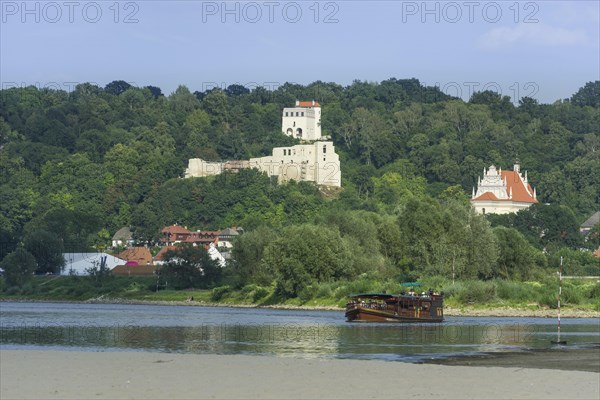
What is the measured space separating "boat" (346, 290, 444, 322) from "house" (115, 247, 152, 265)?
74.7 meters

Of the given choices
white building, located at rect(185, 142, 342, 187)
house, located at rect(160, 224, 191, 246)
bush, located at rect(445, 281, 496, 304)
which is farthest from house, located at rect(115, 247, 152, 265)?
bush, located at rect(445, 281, 496, 304)

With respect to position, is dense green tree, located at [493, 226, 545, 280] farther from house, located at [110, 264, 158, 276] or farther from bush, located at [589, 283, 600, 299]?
house, located at [110, 264, 158, 276]

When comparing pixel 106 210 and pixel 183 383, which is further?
pixel 106 210

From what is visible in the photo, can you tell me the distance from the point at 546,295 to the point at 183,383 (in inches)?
2019

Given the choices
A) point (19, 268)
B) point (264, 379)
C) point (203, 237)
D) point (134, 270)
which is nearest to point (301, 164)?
point (203, 237)

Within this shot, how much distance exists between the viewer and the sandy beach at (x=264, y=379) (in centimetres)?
3067

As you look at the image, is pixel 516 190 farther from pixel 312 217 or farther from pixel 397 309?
pixel 397 309

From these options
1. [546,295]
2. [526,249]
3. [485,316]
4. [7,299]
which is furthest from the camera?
[7,299]

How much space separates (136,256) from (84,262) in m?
13.8

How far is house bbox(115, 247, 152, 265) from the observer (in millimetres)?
140750

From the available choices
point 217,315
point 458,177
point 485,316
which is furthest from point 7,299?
point 458,177

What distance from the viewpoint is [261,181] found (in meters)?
171

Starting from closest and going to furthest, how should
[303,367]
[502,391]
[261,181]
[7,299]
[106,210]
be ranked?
[502,391] < [303,367] < [7,299] < [261,181] < [106,210]

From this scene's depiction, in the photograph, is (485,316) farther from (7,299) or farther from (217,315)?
(7,299)
